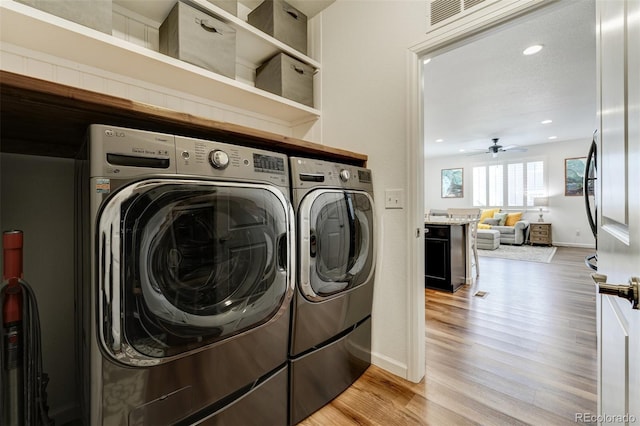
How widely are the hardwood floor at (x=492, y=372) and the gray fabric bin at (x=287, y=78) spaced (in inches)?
76.8

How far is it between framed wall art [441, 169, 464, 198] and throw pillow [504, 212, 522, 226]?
153 cm

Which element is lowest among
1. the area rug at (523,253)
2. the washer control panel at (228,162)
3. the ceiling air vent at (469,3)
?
the area rug at (523,253)

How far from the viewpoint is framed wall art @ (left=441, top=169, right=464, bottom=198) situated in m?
8.41


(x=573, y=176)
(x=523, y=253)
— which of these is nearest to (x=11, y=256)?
(x=523, y=253)

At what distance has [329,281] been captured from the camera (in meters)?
1.38

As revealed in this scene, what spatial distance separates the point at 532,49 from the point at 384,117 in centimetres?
226

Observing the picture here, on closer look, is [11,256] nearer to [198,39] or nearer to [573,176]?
[198,39]

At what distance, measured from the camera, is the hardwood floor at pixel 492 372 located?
1332 mm

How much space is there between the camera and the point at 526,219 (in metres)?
7.34

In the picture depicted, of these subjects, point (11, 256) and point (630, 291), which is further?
point (11, 256)

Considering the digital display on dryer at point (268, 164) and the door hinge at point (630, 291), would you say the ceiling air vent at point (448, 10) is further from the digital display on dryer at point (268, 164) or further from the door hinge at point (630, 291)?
the door hinge at point (630, 291)

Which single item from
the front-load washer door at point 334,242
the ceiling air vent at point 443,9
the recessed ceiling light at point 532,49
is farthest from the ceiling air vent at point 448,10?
the recessed ceiling light at point 532,49

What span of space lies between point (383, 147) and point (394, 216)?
17.8 inches

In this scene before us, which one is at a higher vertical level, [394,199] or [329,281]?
[394,199]
